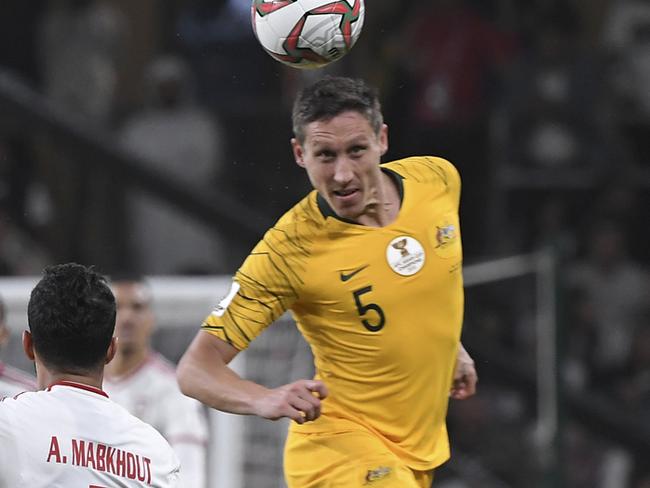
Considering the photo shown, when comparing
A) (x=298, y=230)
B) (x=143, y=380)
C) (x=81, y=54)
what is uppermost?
(x=81, y=54)

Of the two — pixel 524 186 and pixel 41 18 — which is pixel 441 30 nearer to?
pixel 524 186

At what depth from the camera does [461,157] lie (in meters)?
10.7

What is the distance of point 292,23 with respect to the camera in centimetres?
533

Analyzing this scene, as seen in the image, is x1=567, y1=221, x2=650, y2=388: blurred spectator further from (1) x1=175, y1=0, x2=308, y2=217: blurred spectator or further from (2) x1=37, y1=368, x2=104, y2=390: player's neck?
(2) x1=37, y1=368, x2=104, y2=390: player's neck

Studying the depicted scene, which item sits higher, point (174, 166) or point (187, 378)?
point (174, 166)

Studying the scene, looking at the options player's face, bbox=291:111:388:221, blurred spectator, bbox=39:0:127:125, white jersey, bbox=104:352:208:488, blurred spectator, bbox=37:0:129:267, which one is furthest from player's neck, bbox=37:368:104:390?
blurred spectator, bbox=39:0:127:125

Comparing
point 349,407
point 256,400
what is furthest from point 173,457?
point 349,407

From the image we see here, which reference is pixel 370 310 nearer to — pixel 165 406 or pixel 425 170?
pixel 425 170

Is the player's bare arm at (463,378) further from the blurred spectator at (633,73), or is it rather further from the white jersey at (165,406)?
the blurred spectator at (633,73)

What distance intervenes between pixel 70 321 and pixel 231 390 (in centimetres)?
93

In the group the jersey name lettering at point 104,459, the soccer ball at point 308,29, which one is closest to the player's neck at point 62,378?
the jersey name lettering at point 104,459

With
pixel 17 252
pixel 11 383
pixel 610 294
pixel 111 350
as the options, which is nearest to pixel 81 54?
pixel 17 252

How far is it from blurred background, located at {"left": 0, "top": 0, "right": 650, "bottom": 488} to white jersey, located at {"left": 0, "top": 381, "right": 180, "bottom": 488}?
5812mm

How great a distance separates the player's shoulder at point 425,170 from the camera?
532 centimetres
